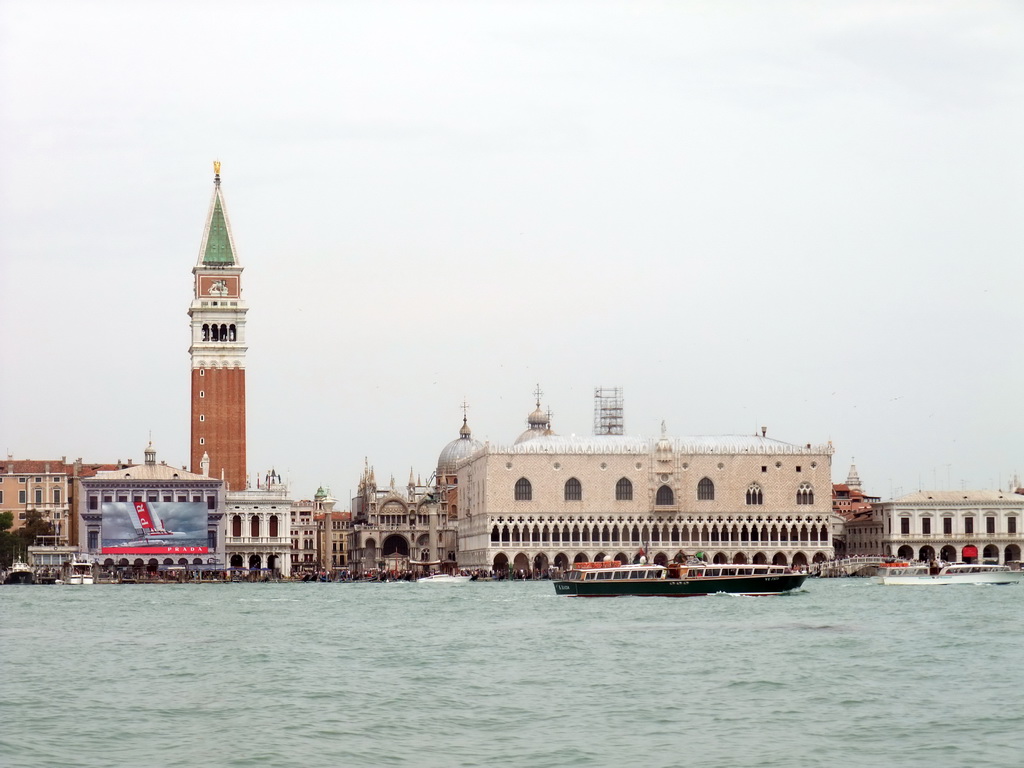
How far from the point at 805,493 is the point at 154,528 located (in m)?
42.3

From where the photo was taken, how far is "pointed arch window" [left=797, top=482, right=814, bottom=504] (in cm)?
11712

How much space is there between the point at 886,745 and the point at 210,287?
4052 inches

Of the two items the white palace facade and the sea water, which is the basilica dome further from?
the sea water

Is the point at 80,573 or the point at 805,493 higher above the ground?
the point at 805,493

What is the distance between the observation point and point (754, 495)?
116 m

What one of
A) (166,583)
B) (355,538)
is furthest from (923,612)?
(355,538)

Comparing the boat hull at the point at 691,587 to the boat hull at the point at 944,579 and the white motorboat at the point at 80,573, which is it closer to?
the boat hull at the point at 944,579

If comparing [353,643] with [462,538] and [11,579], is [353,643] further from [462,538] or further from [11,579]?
[462,538]

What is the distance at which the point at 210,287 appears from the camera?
122 meters

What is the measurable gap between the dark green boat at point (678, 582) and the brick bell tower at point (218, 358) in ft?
179

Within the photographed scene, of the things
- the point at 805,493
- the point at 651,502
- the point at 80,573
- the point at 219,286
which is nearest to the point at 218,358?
the point at 219,286

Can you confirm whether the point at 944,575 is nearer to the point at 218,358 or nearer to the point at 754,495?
the point at 754,495

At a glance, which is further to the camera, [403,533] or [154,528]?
[403,533]

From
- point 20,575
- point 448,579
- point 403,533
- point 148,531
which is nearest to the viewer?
point 20,575
